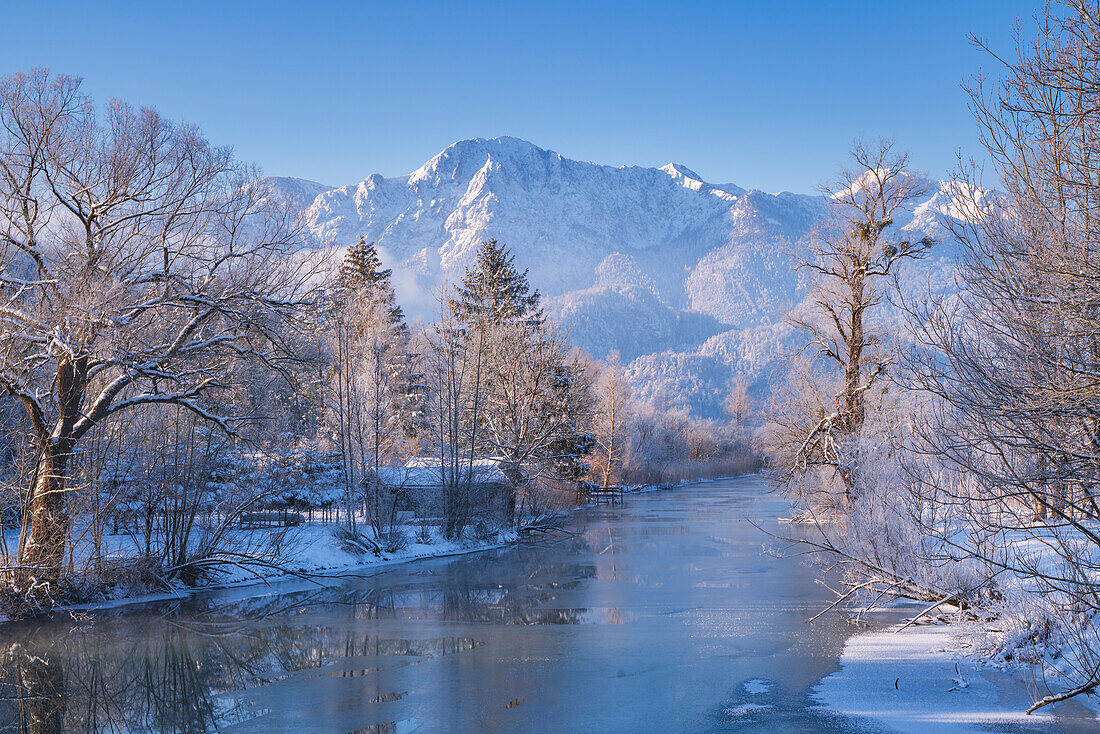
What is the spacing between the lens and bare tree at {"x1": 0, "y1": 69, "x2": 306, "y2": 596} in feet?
46.3

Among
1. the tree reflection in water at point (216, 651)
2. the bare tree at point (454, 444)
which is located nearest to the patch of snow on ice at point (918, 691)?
the tree reflection in water at point (216, 651)

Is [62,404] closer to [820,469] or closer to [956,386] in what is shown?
[956,386]

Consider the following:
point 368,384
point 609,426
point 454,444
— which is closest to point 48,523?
point 454,444

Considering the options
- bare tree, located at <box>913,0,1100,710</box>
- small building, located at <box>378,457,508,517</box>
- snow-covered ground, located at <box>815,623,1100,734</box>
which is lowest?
snow-covered ground, located at <box>815,623,1100,734</box>

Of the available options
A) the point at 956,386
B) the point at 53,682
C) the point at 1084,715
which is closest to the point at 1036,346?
the point at 956,386

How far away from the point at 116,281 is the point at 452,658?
9510 mm

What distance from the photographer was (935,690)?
379 inches

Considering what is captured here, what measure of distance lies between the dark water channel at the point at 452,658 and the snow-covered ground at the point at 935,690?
0.41 metres

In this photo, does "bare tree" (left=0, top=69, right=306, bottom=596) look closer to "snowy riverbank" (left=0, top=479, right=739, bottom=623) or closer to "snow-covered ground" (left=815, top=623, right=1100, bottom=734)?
"snowy riverbank" (left=0, top=479, right=739, bottom=623)

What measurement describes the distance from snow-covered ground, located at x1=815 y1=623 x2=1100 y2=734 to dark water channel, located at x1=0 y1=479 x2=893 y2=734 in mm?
407

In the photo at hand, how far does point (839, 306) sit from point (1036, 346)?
1778 centimetres

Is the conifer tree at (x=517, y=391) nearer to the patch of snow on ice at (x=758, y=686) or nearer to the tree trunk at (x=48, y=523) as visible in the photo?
the tree trunk at (x=48, y=523)

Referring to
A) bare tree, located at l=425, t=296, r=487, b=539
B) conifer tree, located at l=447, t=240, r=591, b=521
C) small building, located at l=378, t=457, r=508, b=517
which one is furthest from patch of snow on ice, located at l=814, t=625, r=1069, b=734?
conifer tree, located at l=447, t=240, r=591, b=521

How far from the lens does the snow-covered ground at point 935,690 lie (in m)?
8.51
